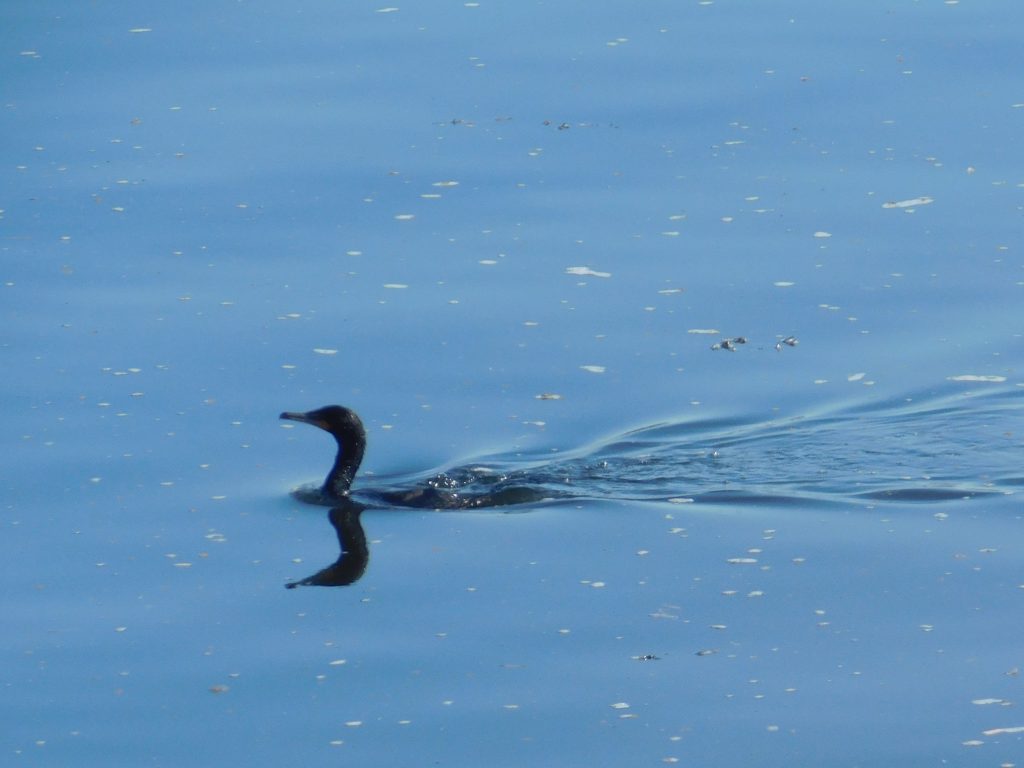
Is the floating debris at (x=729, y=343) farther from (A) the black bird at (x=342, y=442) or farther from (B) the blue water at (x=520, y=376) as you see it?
(A) the black bird at (x=342, y=442)

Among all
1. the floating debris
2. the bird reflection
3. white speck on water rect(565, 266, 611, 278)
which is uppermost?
white speck on water rect(565, 266, 611, 278)

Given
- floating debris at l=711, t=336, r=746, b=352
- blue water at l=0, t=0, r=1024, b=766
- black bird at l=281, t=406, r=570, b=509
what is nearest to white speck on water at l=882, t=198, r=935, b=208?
blue water at l=0, t=0, r=1024, b=766

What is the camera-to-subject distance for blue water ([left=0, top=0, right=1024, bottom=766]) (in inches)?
355

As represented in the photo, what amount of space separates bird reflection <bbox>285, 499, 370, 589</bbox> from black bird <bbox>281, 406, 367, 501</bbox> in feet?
0.37

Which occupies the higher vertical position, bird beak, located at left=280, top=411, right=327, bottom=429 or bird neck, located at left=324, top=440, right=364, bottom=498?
bird beak, located at left=280, top=411, right=327, bottom=429

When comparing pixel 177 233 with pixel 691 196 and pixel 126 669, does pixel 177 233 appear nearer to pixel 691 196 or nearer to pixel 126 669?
pixel 691 196

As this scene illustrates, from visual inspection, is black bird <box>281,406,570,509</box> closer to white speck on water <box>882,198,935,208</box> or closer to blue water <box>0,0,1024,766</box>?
blue water <box>0,0,1024,766</box>

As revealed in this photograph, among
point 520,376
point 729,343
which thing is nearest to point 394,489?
point 520,376

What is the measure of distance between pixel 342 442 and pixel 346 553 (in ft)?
3.18

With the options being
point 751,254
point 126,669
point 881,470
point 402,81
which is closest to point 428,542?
point 126,669

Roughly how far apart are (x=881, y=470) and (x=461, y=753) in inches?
169

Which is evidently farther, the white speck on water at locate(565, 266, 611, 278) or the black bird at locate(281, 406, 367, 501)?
the white speck on water at locate(565, 266, 611, 278)

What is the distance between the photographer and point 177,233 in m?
15.4

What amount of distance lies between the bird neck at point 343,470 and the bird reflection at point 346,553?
0.09 meters
